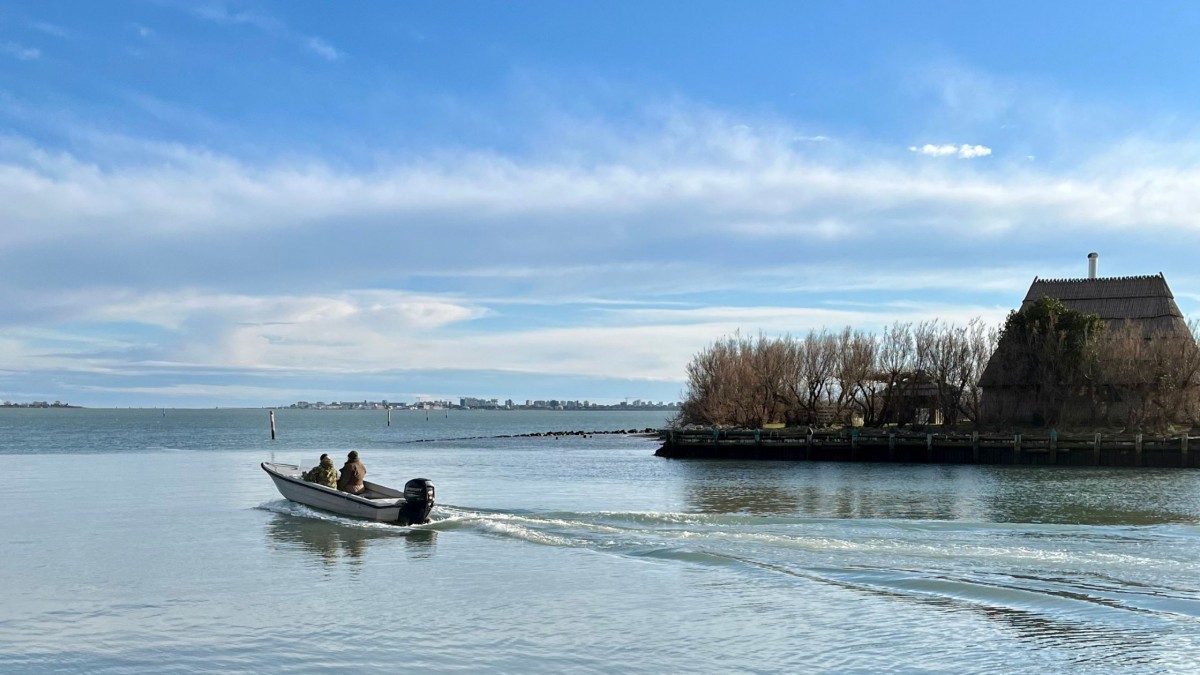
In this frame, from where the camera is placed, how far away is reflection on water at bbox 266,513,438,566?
22.9m

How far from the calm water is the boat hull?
1.18 feet

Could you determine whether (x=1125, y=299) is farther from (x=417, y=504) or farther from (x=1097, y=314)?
(x=417, y=504)

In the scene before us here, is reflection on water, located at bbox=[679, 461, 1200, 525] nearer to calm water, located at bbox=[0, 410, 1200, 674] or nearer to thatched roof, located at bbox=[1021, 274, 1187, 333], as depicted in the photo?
calm water, located at bbox=[0, 410, 1200, 674]

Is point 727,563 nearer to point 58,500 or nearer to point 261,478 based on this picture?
point 58,500

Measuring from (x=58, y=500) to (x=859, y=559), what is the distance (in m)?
28.5

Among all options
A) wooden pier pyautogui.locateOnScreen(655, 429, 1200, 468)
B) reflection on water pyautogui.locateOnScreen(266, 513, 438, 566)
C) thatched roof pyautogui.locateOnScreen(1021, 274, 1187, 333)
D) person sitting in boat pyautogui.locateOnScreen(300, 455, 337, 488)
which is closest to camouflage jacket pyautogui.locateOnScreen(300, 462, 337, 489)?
person sitting in boat pyautogui.locateOnScreen(300, 455, 337, 488)

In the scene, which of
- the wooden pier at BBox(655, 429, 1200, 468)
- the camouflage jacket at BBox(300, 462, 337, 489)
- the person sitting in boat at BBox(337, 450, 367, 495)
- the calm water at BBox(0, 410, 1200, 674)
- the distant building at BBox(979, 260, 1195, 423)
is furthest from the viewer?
the distant building at BBox(979, 260, 1195, 423)

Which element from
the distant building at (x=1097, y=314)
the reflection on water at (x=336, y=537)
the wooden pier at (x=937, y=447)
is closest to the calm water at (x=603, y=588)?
the reflection on water at (x=336, y=537)

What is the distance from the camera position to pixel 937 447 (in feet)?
204

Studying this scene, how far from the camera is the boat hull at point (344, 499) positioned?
26719 millimetres

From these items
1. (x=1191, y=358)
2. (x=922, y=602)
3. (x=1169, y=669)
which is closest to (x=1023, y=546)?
(x=922, y=602)

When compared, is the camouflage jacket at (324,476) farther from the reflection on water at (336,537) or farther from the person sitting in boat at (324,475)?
the reflection on water at (336,537)

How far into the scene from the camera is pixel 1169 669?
12523mm

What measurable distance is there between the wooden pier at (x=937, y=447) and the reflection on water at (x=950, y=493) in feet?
9.28
